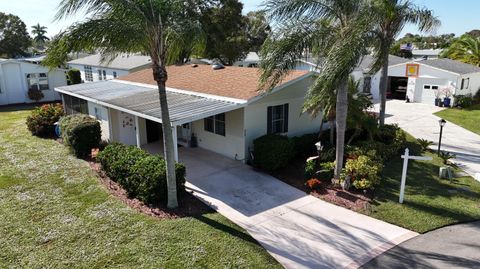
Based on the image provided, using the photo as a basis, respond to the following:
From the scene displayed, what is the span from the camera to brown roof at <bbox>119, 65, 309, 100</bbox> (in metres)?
14.5

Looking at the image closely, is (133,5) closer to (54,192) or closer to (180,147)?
(54,192)

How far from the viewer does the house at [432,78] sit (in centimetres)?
2831

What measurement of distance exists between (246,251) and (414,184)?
7.30m

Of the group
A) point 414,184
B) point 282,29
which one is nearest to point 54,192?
point 282,29

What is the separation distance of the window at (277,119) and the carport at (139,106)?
217 centimetres

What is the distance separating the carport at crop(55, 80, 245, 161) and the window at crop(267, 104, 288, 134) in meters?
2.17

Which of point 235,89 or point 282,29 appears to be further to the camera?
point 235,89

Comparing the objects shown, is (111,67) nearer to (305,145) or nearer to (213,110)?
(213,110)

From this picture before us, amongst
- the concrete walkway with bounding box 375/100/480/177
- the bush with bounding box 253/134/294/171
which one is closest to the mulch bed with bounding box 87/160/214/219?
the bush with bounding box 253/134/294/171

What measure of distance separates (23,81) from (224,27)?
18.6 meters

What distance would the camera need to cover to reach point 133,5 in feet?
26.8

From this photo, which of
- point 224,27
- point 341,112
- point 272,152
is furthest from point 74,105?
point 224,27

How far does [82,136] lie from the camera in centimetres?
1493

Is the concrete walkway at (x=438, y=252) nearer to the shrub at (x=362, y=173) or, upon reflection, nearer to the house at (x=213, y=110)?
the shrub at (x=362, y=173)
